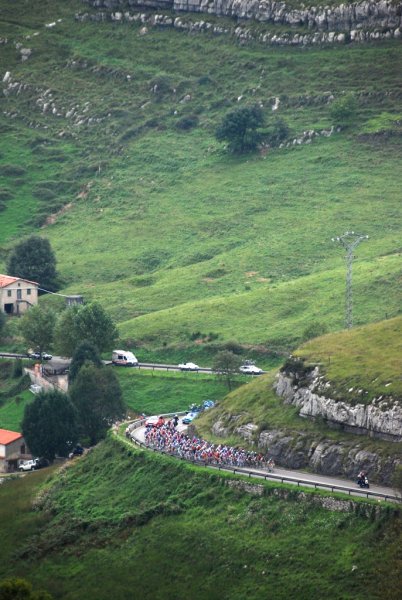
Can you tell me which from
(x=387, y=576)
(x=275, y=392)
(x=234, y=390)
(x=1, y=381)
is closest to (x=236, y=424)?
(x=275, y=392)

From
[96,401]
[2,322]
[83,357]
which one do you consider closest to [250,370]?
[83,357]

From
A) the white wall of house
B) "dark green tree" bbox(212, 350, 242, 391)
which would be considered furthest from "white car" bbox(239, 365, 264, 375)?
the white wall of house

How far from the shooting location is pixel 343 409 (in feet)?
454

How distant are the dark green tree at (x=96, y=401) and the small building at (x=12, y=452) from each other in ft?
18.9

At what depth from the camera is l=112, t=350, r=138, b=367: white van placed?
18325 cm

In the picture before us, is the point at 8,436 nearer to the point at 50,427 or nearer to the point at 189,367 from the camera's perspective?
the point at 50,427

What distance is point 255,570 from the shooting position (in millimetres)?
127562

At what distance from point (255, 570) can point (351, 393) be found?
17.3m

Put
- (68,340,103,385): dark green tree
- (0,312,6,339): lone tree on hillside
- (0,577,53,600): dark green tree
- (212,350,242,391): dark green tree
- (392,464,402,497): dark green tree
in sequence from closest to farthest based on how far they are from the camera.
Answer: (0,577,53,600): dark green tree
(392,464,402,497): dark green tree
(212,350,242,391): dark green tree
(68,340,103,385): dark green tree
(0,312,6,339): lone tree on hillside

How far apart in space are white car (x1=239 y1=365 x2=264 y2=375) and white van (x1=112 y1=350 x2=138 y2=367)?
13391 mm

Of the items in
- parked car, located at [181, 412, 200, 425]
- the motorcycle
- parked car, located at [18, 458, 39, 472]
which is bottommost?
parked car, located at [18, 458, 39, 472]

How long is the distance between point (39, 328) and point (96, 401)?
26.0m

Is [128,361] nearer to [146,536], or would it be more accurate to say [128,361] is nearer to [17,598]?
[146,536]

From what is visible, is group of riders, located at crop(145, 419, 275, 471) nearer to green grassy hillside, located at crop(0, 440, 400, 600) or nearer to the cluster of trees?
green grassy hillside, located at crop(0, 440, 400, 600)
